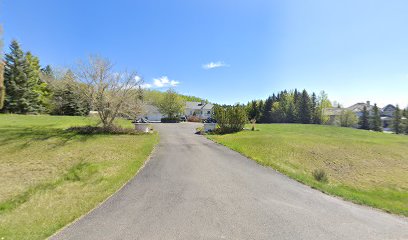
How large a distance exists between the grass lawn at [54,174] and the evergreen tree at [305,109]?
60.5 m

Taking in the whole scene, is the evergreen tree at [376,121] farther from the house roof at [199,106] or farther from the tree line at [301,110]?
the house roof at [199,106]

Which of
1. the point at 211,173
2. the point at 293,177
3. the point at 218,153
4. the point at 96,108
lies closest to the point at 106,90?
the point at 96,108

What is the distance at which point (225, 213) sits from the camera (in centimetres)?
737

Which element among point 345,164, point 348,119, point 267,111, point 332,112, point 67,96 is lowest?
point 345,164

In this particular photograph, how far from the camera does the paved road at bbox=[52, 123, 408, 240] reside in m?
6.17

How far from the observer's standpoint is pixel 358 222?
7.42 metres

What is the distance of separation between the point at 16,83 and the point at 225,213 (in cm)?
4627

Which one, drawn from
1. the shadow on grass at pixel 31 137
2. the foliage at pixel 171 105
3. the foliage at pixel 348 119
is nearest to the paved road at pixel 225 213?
the shadow on grass at pixel 31 137

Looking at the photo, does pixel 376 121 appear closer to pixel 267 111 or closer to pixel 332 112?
pixel 332 112

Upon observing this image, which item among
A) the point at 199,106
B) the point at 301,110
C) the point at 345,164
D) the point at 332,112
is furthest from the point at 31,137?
the point at 332,112

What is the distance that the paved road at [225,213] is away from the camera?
243 inches

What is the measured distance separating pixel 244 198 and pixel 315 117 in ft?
229

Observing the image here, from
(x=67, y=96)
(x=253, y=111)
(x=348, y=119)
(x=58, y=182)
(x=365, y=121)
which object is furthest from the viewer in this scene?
(x=253, y=111)

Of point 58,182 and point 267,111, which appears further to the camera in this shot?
point 267,111
